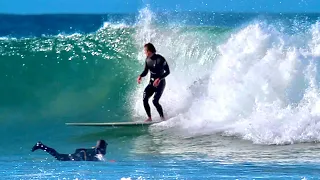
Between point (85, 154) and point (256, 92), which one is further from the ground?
point (256, 92)

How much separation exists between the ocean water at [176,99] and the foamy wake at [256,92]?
0.06 ft

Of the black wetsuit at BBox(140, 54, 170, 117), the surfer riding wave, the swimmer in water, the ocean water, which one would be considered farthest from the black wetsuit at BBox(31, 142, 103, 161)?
the black wetsuit at BBox(140, 54, 170, 117)

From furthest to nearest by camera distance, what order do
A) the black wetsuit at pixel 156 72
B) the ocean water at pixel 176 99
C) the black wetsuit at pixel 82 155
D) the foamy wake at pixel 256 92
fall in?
the black wetsuit at pixel 156 72 < the foamy wake at pixel 256 92 < the black wetsuit at pixel 82 155 < the ocean water at pixel 176 99

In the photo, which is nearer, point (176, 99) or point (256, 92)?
point (256, 92)

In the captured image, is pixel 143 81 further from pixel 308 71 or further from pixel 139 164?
pixel 139 164

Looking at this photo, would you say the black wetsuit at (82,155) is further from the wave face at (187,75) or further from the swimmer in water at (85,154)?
the wave face at (187,75)

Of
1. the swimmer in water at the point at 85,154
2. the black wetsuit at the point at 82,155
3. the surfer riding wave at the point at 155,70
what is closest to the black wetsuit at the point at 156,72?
the surfer riding wave at the point at 155,70

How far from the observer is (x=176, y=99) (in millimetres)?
13836

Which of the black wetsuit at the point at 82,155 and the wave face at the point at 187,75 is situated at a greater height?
the wave face at the point at 187,75

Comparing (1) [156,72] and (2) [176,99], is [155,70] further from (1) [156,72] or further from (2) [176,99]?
(2) [176,99]

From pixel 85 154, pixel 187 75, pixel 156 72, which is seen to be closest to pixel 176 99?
pixel 156 72

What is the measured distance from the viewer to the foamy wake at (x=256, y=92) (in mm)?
11781

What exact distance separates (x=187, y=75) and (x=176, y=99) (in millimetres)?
1642

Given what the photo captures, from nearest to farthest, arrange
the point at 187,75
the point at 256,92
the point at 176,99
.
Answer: the point at 256,92 < the point at 176,99 < the point at 187,75
